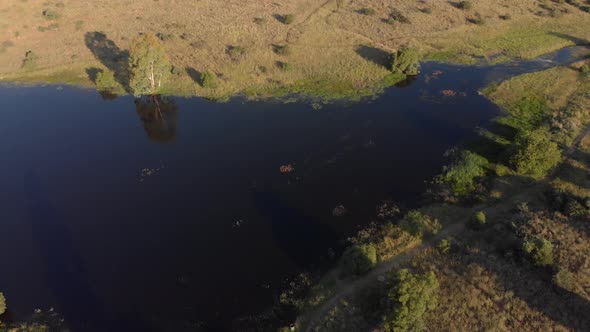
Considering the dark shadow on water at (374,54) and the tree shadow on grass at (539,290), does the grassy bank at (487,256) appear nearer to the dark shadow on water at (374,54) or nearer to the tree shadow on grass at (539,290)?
the tree shadow on grass at (539,290)

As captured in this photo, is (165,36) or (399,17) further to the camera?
(399,17)

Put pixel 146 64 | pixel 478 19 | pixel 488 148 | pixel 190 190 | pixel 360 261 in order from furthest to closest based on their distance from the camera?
1. pixel 478 19
2. pixel 146 64
3. pixel 488 148
4. pixel 190 190
5. pixel 360 261

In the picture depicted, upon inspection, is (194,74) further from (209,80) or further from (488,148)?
(488,148)

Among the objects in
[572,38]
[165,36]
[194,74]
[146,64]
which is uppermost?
[146,64]

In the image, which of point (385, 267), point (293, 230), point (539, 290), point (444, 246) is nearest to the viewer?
point (539, 290)

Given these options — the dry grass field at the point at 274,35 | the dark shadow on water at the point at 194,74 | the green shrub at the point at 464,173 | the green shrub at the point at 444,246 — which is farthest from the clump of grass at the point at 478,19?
the green shrub at the point at 444,246

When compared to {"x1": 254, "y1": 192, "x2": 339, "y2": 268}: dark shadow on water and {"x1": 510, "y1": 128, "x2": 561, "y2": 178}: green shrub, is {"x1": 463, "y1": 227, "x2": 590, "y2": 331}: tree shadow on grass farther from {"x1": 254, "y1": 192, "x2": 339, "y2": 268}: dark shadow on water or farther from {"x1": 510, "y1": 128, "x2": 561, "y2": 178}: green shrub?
{"x1": 254, "y1": 192, "x2": 339, "y2": 268}: dark shadow on water

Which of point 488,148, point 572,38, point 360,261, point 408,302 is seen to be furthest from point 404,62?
point 408,302
